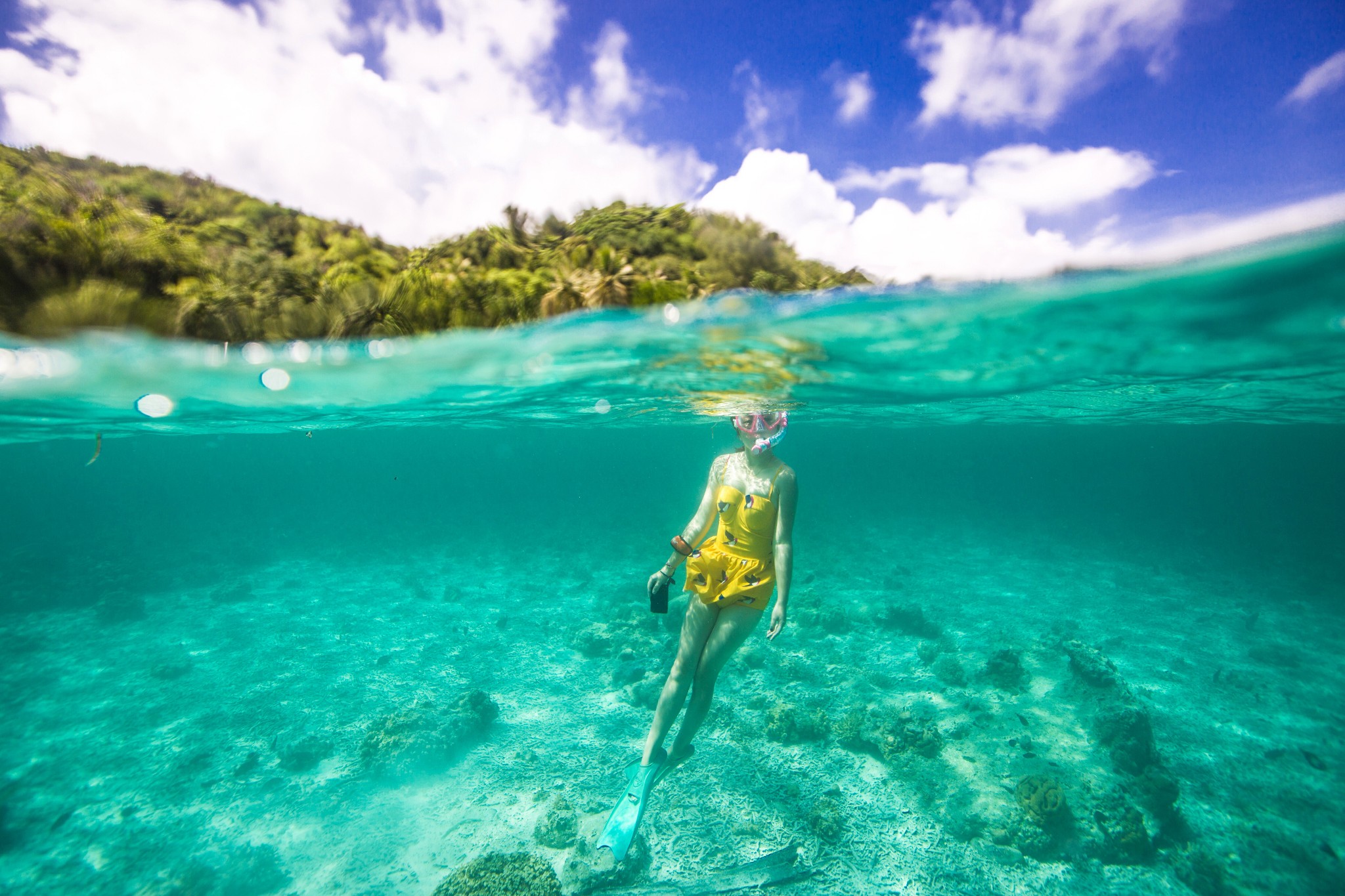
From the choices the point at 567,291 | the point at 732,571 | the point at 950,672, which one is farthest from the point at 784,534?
the point at 950,672

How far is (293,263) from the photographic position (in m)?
5.94

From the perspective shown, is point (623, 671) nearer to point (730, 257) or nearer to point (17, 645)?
point (730, 257)

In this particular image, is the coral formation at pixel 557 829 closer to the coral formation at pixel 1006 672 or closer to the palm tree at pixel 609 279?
the palm tree at pixel 609 279

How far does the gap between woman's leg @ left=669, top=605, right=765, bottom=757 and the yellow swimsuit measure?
0.37ft

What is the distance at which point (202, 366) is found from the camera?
851 centimetres

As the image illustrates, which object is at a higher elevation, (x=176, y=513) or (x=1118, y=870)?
(x=1118, y=870)

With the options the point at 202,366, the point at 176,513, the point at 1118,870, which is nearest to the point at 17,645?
the point at 202,366

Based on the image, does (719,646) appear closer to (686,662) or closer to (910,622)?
(686,662)

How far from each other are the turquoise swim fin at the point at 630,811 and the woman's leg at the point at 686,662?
44 centimetres

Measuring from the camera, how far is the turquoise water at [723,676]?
271 inches

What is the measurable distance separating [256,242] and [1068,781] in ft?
45.1

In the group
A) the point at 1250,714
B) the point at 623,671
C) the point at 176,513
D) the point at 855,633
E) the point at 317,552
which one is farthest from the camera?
the point at 176,513

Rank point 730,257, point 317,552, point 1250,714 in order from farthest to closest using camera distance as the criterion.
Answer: point 317,552
point 1250,714
point 730,257

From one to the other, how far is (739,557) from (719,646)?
3.43 feet
